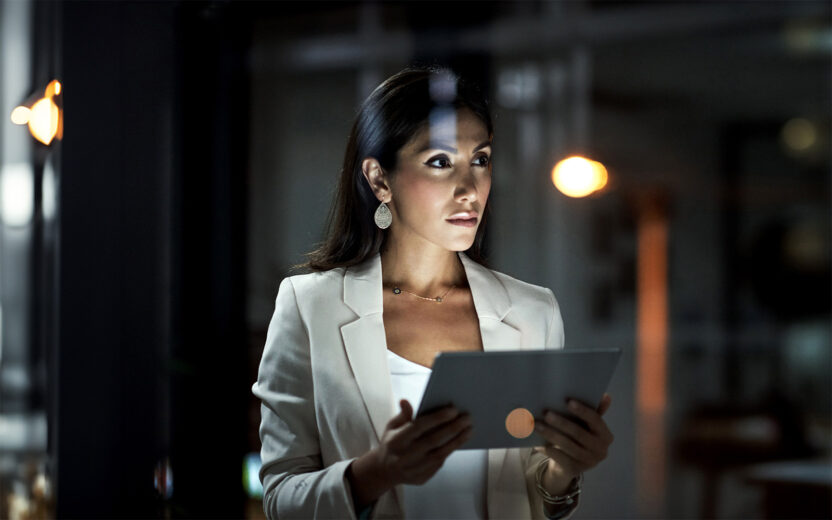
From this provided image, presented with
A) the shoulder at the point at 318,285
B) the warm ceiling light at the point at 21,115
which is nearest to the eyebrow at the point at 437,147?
the shoulder at the point at 318,285

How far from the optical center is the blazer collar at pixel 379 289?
0.55 m

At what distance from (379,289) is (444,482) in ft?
0.44

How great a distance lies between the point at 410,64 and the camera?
1.92ft

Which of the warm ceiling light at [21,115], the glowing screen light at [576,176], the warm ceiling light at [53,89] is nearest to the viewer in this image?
the glowing screen light at [576,176]

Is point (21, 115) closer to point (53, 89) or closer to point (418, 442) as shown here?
point (53, 89)

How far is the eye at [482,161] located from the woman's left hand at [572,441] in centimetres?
17

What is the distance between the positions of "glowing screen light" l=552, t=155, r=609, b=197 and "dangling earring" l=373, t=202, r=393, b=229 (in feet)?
0.47

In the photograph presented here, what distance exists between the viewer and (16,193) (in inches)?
40.7

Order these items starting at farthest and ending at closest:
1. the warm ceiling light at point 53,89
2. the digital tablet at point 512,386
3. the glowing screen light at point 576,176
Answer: the warm ceiling light at point 53,89
the glowing screen light at point 576,176
the digital tablet at point 512,386

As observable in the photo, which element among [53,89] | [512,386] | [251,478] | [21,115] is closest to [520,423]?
[512,386]

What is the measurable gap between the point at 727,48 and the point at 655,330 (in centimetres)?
48

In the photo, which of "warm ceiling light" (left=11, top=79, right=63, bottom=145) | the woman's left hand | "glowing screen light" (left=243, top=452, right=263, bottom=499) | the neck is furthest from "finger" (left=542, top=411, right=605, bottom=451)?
"warm ceiling light" (left=11, top=79, right=63, bottom=145)

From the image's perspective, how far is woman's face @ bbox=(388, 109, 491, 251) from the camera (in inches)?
21.7

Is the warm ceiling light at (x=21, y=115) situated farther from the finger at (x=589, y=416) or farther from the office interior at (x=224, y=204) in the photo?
the finger at (x=589, y=416)
